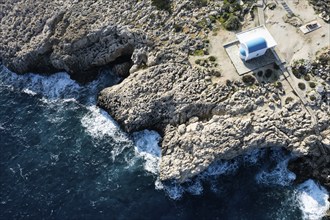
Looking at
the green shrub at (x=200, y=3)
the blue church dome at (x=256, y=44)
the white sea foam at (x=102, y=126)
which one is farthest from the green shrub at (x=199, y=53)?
the white sea foam at (x=102, y=126)

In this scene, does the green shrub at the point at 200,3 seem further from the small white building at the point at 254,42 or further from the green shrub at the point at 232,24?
the small white building at the point at 254,42

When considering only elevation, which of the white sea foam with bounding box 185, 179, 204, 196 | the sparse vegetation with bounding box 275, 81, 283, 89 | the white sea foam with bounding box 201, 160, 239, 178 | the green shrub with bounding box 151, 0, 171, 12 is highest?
the green shrub with bounding box 151, 0, 171, 12

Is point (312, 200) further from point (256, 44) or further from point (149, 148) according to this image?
point (149, 148)

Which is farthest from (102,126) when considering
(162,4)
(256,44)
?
(256,44)

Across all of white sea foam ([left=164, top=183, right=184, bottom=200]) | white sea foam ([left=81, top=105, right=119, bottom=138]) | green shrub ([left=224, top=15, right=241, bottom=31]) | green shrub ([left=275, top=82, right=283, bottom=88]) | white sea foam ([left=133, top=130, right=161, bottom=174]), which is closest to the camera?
white sea foam ([left=164, top=183, right=184, bottom=200])

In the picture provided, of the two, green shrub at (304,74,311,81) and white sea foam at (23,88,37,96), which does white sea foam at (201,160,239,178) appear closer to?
green shrub at (304,74,311,81)

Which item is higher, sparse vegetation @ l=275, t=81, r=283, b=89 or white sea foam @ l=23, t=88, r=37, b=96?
white sea foam @ l=23, t=88, r=37, b=96

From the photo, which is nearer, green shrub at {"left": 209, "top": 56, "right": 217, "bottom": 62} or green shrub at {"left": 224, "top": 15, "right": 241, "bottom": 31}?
green shrub at {"left": 209, "top": 56, "right": 217, "bottom": 62}

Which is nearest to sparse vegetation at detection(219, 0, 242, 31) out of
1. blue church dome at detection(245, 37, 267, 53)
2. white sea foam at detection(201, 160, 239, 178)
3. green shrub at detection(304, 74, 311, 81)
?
blue church dome at detection(245, 37, 267, 53)
